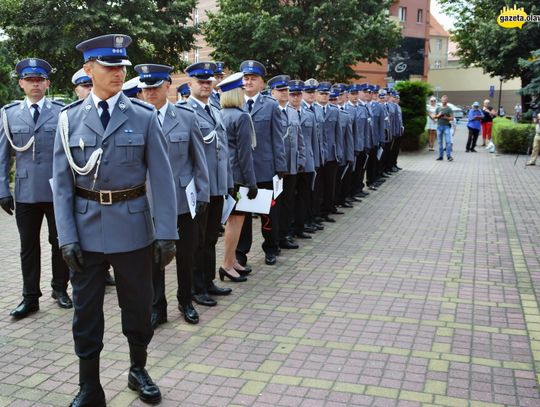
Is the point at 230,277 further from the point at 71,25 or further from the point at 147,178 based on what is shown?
the point at 71,25

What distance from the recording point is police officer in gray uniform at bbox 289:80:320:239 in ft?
28.9

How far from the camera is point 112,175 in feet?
12.3

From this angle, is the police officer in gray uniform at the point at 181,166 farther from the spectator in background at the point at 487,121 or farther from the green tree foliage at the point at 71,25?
the spectator in background at the point at 487,121

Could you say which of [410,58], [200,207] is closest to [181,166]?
[200,207]

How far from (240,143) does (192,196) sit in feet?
4.90

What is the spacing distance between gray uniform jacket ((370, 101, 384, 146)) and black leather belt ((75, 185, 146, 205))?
10.6 meters

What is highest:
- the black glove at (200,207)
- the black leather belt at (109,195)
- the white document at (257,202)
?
the black leather belt at (109,195)

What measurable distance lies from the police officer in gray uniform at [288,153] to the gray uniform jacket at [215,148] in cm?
197

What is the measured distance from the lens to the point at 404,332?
5.30 m

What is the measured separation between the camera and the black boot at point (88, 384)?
3.81 meters

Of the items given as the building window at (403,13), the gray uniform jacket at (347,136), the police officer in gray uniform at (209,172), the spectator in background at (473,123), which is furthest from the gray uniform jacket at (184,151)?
the building window at (403,13)

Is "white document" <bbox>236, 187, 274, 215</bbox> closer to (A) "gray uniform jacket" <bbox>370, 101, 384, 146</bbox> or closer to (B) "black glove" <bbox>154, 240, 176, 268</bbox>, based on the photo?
(B) "black glove" <bbox>154, 240, 176, 268</bbox>

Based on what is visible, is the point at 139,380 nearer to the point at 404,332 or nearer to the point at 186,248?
the point at 186,248
